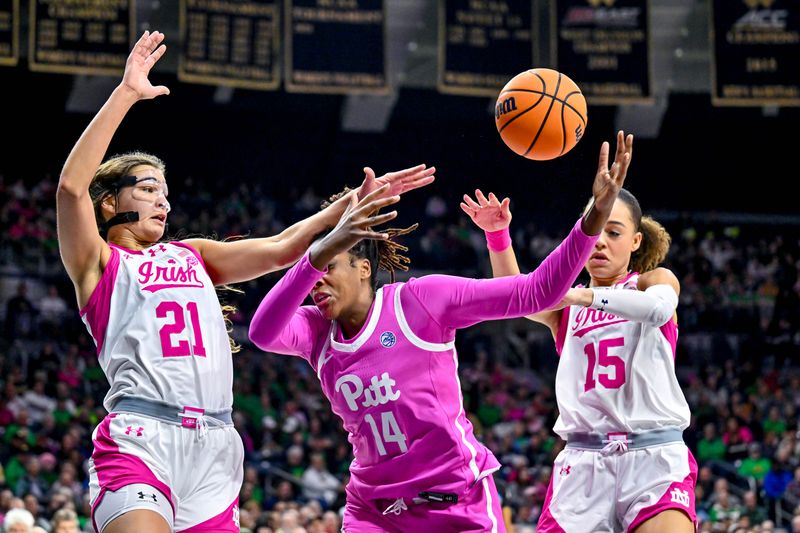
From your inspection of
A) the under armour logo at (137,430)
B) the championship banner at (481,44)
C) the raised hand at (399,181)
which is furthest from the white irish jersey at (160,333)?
the championship banner at (481,44)

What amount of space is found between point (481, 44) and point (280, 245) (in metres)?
9.61

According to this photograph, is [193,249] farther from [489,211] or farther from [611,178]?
[611,178]

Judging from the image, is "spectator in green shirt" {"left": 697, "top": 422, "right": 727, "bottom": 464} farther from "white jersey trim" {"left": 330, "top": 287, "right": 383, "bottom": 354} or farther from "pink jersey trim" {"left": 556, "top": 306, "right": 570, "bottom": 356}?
"white jersey trim" {"left": 330, "top": 287, "right": 383, "bottom": 354}

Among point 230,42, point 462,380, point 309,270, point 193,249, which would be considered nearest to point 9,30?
point 230,42

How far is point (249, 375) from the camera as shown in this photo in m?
15.1

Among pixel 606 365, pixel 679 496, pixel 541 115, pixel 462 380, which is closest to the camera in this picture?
pixel 679 496

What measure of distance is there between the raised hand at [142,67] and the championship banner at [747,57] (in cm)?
1055

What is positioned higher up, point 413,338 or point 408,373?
point 413,338

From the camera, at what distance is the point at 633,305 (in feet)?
14.6

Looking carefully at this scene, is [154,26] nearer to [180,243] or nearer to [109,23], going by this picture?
[109,23]

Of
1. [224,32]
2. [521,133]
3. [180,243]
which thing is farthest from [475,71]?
[180,243]

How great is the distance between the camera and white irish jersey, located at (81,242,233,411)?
3.96 metres

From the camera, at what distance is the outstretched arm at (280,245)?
430cm

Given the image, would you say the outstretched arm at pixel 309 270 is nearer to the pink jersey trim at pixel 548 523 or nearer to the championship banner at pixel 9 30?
the pink jersey trim at pixel 548 523
